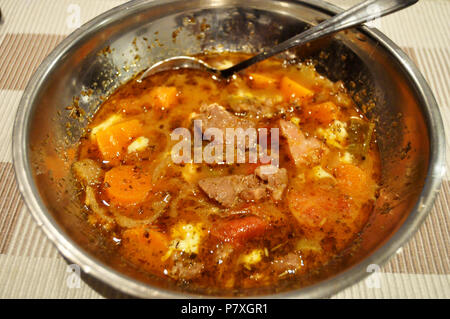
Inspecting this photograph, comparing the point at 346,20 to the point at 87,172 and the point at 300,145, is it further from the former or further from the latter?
the point at 87,172

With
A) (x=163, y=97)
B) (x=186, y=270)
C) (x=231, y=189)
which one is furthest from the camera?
(x=163, y=97)

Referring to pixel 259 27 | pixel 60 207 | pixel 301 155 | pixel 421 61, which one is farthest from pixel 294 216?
pixel 421 61

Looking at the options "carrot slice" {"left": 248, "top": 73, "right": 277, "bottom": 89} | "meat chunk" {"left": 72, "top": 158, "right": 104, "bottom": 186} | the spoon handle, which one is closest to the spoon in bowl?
the spoon handle

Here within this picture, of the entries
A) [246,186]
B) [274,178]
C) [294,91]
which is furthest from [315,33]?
[246,186]

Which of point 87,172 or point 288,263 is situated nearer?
point 288,263

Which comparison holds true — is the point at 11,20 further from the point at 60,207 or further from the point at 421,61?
the point at 421,61

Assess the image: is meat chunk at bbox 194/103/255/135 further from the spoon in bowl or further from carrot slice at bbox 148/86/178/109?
the spoon in bowl
